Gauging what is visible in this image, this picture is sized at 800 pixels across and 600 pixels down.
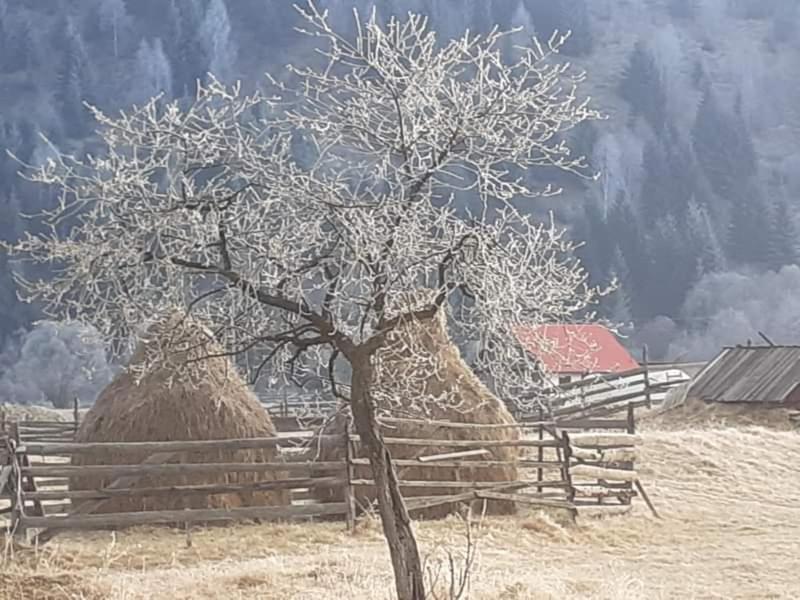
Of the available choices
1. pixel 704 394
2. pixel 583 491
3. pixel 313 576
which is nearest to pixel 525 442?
pixel 583 491

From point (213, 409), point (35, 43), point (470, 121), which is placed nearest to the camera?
point (470, 121)

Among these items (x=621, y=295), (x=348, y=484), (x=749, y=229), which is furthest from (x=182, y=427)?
(x=749, y=229)

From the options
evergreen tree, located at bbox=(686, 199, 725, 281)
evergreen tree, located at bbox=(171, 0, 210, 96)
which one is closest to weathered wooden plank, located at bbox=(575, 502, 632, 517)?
evergreen tree, located at bbox=(171, 0, 210, 96)

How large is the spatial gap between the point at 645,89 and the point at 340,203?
152ft

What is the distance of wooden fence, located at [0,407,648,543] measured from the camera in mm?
12289

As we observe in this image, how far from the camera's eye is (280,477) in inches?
560

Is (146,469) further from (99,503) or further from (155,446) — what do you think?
(99,503)

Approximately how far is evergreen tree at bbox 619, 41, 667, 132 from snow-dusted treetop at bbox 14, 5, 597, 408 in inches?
1704

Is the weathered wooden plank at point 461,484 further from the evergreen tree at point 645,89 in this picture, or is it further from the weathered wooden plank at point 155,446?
the evergreen tree at point 645,89

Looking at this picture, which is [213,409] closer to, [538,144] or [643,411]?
[538,144]

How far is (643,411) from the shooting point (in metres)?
29.4

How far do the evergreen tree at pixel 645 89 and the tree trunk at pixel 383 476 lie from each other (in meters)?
43.7

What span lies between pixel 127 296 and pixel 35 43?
118 ft

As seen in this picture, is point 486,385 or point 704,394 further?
point 704,394
